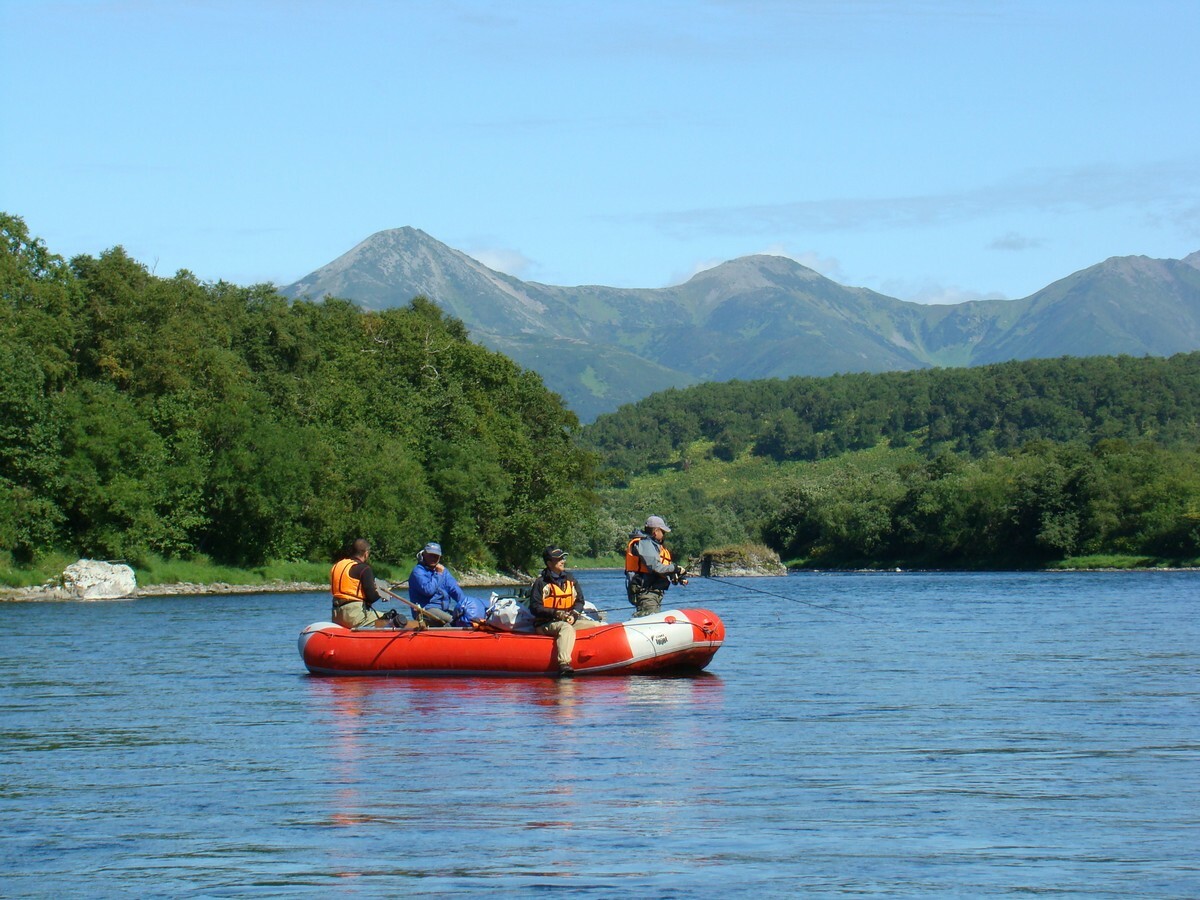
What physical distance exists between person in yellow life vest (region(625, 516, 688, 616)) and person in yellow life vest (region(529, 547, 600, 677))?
1.29m

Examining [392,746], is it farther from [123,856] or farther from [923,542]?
[923,542]

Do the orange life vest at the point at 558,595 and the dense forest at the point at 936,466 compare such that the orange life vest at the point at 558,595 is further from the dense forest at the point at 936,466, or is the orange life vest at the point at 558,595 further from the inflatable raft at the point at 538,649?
the dense forest at the point at 936,466

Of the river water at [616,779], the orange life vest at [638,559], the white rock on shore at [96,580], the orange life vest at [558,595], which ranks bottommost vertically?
the river water at [616,779]

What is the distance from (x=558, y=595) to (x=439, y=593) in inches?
97.1

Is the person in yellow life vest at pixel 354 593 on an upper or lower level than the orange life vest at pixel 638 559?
lower

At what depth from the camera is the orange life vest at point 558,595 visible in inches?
846

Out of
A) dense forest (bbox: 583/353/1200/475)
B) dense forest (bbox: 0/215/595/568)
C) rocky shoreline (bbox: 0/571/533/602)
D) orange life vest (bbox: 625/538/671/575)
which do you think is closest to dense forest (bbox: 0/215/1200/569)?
dense forest (bbox: 0/215/595/568)

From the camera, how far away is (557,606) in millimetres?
21703

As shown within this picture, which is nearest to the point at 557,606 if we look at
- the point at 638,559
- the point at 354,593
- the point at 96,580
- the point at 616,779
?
the point at 638,559

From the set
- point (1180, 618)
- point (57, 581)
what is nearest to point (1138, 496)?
point (1180, 618)

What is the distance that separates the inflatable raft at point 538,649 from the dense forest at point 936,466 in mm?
58086

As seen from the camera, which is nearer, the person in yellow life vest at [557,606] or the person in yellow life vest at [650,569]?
the person in yellow life vest at [557,606]

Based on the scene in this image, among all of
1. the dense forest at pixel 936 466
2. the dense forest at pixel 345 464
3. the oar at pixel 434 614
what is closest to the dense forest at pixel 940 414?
Answer: the dense forest at pixel 936 466

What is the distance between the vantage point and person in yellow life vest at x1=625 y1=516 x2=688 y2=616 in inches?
896
